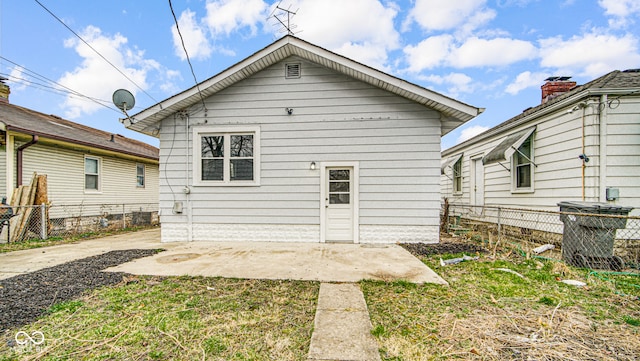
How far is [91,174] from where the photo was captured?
998cm

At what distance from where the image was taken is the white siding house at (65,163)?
25.1 feet

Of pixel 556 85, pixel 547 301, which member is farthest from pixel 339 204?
pixel 556 85

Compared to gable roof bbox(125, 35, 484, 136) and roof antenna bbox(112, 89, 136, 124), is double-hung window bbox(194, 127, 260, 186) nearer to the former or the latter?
gable roof bbox(125, 35, 484, 136)

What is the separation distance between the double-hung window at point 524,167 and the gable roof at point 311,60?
2.06 m

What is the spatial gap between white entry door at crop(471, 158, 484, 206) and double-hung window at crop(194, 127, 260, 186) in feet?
25.3

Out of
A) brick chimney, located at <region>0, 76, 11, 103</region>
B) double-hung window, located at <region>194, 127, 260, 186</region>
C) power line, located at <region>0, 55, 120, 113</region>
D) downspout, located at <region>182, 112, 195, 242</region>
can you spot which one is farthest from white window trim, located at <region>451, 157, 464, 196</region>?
brick chimney, located at <region>0, 76, 11, 103</region>

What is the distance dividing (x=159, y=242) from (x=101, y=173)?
6.03 m

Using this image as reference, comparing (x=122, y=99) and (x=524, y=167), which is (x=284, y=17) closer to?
(x=122, y=99)

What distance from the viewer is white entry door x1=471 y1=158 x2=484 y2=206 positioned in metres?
9.32

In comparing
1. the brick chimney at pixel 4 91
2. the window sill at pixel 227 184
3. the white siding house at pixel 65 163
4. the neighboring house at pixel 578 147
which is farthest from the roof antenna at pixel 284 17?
the brick chimney at pixel 4 91

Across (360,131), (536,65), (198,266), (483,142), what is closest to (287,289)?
(198,266)

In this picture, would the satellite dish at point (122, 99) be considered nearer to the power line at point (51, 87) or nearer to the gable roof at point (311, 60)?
the gable roof at point (311, 60)

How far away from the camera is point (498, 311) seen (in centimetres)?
270

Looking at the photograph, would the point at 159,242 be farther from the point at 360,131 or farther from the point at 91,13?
the point at 91,13
